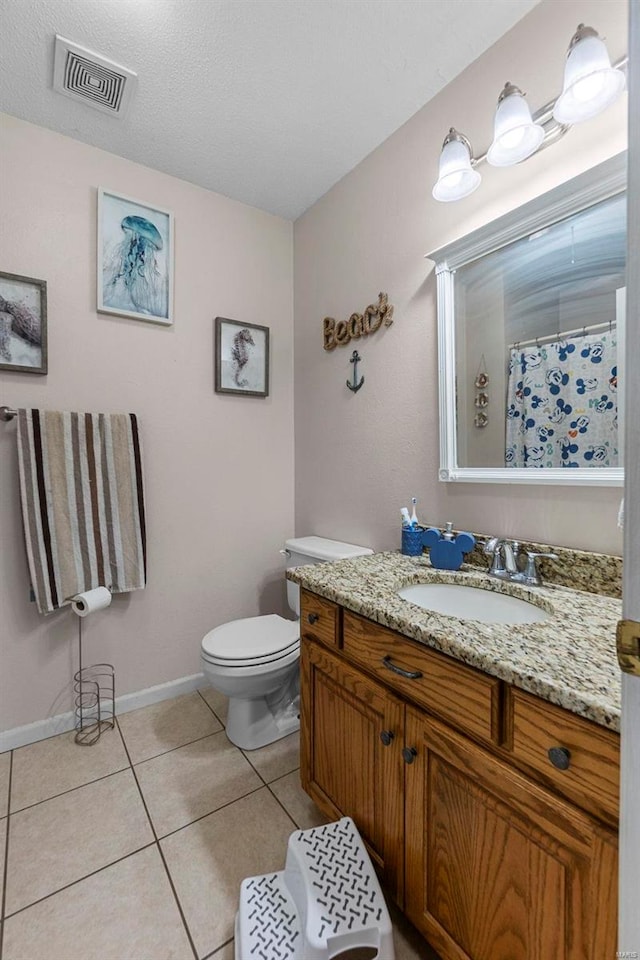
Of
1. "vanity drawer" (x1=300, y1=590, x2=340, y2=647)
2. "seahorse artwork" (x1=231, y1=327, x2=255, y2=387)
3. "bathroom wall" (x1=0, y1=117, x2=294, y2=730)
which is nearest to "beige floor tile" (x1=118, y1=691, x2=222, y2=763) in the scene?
"bathroom wall" (x1=0, y1=117, x2=294, y2=730)

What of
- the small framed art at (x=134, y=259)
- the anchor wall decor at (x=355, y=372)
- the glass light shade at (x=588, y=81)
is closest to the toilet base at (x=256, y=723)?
the anchor wall decor at (x=355, y=372)

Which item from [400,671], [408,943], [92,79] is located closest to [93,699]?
[408,943]

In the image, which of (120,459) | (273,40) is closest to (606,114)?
(273,40)

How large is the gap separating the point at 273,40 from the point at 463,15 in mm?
596

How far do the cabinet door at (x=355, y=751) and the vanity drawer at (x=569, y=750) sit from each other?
31 cm

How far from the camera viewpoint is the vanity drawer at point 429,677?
75cm

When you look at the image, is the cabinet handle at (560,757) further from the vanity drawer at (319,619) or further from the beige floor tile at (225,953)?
the beige floor tile at (225,953)

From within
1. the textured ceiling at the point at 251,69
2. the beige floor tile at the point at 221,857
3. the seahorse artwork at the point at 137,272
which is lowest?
the beige floor tile at the point at 221,857

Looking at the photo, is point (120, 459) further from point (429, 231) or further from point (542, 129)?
point (542, 129)

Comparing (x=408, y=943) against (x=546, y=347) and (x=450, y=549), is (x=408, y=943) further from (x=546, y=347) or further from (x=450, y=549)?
(x=546, y=347)

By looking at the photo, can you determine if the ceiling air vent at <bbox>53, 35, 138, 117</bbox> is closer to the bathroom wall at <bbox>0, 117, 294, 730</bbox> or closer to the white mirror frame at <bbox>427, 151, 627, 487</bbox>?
the bathroom wall at <bbox>0, 117, 294, 730</bbox>

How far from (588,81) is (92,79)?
Result: 1.61 metres

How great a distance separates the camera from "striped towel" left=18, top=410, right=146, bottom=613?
5.26 ft

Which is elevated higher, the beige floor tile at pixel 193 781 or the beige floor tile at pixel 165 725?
the beige floor tile at pixel 165 725
